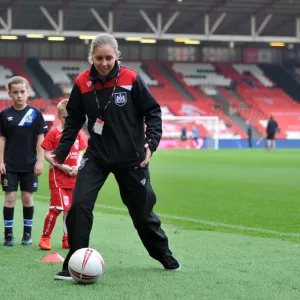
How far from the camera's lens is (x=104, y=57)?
6.44 metres

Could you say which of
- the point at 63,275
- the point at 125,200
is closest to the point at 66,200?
the point at 125,200

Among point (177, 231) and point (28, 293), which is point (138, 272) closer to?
point (28, 293)

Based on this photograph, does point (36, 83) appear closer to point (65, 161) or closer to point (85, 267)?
point (65, 161)

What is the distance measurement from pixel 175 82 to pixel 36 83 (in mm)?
11167

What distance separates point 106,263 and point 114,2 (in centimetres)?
4317

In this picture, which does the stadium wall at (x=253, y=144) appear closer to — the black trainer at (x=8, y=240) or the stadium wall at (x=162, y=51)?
the stadium wall at (x=162, y=51)

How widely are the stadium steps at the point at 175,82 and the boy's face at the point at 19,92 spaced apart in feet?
170

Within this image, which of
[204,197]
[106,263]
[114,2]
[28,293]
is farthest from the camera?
[114,2]

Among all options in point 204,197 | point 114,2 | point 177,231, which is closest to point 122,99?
point 177,231

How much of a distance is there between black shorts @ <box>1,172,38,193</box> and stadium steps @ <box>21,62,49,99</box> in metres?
47.9

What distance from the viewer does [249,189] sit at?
61.4 ft

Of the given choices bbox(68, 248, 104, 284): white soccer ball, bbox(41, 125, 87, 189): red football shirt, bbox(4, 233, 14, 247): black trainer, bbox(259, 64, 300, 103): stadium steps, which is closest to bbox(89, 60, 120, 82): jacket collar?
bbox(68, 248, 104, 284): white soccer ball

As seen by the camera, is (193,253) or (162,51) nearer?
(193,253)

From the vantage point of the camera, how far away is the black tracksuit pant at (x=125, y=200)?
6.55 metres
